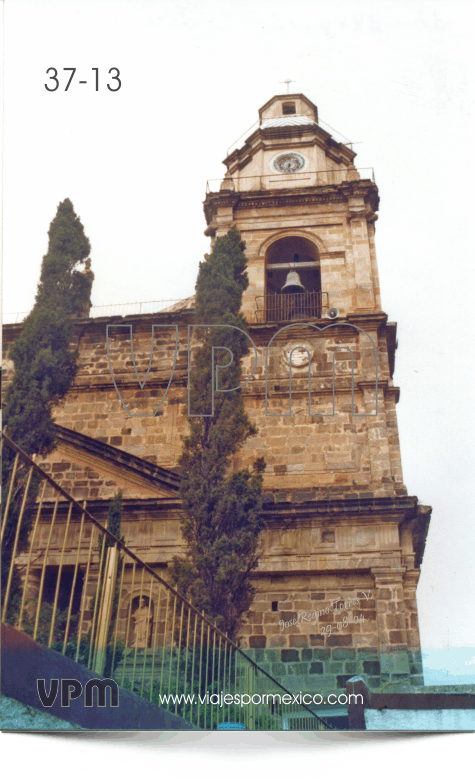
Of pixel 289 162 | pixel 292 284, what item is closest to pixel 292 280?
pixel 292 284

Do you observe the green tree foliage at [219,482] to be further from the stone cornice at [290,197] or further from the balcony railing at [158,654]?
the stone cornice at [290,197]

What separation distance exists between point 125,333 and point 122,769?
8.94m

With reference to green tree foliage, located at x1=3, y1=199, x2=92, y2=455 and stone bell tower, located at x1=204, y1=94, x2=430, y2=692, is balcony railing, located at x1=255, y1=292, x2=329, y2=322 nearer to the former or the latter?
stone bell tower, located at x1=204, y1=94, x2=430, y2=692

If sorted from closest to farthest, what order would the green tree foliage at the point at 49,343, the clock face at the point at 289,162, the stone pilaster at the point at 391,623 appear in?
the stone pilaster at the point at 391,623, the green tree foliage at the point at 49,343, the clock face at the point at 289,162

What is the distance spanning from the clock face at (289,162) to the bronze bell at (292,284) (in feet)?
9.91

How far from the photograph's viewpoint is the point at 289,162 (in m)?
16.9

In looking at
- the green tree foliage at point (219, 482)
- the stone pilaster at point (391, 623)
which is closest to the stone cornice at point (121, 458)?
the green tree foliage at point (219, 482)

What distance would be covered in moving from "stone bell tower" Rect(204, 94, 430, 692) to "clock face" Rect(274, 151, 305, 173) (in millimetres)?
34

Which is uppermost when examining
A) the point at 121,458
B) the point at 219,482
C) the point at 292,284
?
the point at 292,284

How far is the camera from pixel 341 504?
11914 mm

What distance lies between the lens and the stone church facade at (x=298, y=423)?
10.6 m

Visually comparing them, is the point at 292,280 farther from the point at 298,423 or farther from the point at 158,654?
the point at 158,654

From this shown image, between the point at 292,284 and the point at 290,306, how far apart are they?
423 mm

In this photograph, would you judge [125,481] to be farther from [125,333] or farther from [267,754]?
[267,754]
